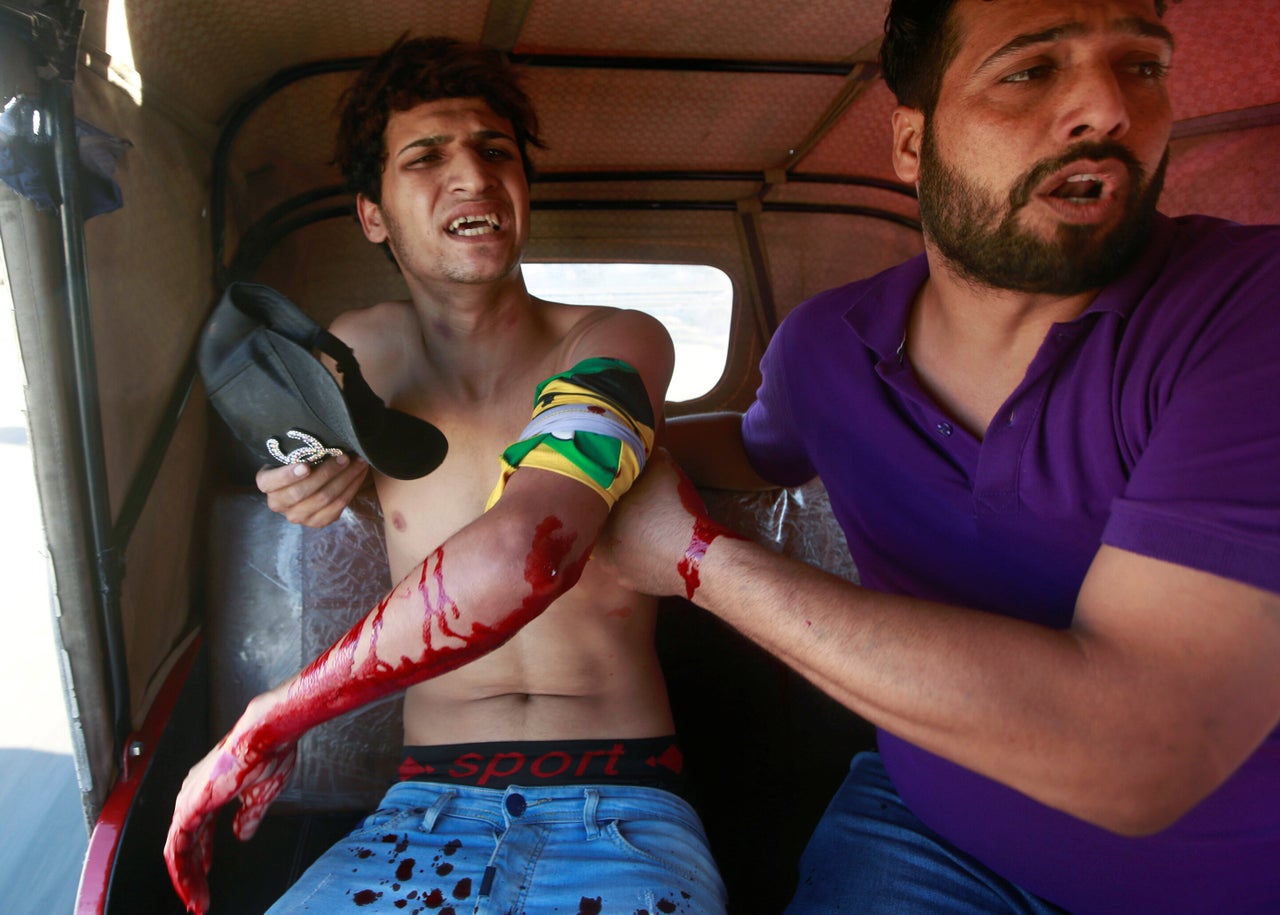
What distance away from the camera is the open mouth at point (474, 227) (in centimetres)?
210

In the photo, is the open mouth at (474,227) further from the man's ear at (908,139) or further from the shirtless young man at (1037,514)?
the man's ear at (908,139)

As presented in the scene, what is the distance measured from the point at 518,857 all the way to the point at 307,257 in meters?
2.12

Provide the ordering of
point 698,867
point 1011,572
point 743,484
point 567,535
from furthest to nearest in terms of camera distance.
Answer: point 743,484 < point 698,867 < point 1011,572 < point 567,535

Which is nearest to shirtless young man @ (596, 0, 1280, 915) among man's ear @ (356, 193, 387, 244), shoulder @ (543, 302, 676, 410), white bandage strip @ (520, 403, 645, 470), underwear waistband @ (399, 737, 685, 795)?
white bandage strip @ (520, 403, 645, 470)

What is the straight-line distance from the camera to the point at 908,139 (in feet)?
6.17

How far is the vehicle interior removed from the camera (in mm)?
1663

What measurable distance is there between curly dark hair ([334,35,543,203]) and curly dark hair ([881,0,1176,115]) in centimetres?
98

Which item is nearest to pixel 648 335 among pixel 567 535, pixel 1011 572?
pixel 567 535

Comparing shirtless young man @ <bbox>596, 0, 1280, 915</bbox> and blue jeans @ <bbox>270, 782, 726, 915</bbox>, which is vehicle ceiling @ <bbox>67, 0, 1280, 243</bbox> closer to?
shirtless young man @ <bbox>596, 0, 1280, 915</bbox>

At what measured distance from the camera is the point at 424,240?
2135 millimetres

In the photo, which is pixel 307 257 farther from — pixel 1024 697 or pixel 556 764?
pixel 1024 697

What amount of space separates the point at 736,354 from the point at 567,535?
2108 millimetres

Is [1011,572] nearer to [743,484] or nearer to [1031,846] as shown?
[1031,846]

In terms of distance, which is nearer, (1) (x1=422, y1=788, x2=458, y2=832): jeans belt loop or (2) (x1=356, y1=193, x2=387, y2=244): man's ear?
(1) (x1=422, y1=788, x2=458, y2=832): jeans belt loop
